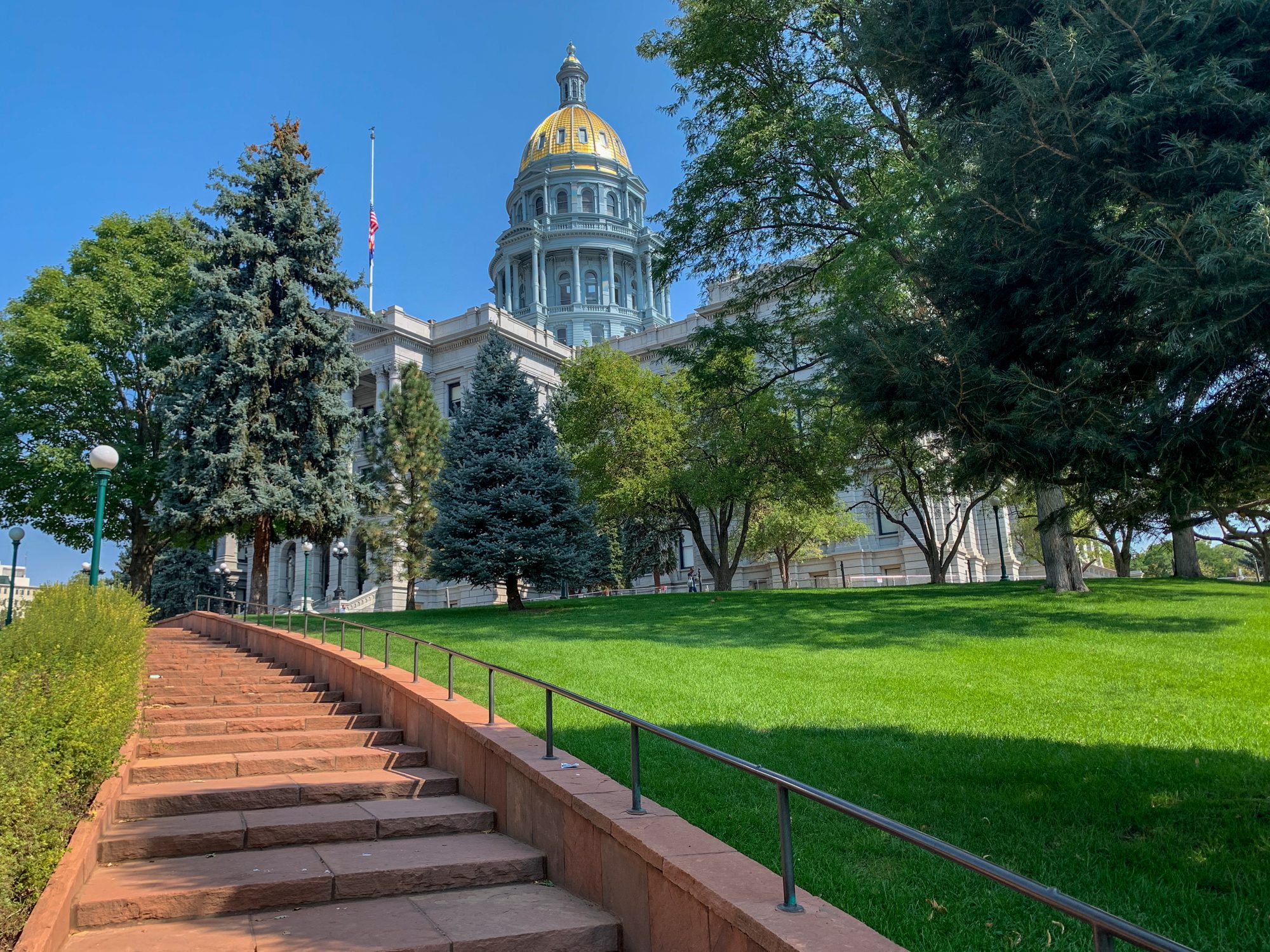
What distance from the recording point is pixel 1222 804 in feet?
18.9

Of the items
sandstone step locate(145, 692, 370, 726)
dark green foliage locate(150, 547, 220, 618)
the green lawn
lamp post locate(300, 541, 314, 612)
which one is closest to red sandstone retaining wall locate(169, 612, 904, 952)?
the green lawn

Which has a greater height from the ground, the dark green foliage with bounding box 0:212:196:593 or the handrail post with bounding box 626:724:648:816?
the dark green foliage with bounding box 0:212:196:593

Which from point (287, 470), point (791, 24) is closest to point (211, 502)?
point (287, 470)

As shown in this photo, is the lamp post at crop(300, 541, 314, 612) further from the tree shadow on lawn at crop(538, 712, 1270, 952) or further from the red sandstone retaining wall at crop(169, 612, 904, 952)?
the tree shadow on lawn at crop(538, 712, 1270, 952)

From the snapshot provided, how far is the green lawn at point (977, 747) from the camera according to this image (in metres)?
4.52

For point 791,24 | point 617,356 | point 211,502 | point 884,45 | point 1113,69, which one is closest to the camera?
point 1113,69

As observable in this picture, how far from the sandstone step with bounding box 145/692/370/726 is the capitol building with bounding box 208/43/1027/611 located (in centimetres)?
1313

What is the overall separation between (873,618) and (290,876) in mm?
13500

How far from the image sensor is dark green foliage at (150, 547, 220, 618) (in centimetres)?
4850

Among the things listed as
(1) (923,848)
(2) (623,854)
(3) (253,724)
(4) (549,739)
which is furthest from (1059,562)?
(1) (923,848)

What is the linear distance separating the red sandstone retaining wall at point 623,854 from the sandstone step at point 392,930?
22 cm

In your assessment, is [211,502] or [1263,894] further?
[211,502]

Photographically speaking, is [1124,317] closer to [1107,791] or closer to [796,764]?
[1107,791]

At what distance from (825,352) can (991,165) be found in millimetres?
2150
